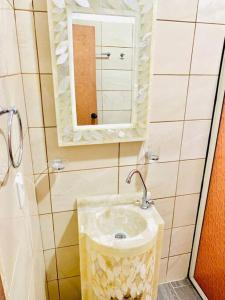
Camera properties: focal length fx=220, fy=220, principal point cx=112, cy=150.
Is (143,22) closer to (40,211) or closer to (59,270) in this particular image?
(40,211)

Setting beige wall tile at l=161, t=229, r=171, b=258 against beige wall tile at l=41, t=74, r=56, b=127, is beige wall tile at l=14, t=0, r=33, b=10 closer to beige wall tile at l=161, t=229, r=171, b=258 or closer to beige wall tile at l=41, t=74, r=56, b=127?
beige wall tile at l=41, t=74, r=56, b=127

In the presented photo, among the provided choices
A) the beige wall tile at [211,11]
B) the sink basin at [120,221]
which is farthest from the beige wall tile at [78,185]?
the beige wall tile at [211,11]

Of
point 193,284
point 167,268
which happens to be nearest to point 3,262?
point 167,268

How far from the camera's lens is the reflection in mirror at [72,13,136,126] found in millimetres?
1006

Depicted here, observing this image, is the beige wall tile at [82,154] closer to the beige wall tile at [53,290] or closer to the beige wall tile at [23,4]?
the beige wall tile at [23,4]

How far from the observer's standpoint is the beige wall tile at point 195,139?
130 centimetres

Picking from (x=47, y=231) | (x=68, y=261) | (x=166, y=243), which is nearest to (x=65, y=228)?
(x=47, y=231)

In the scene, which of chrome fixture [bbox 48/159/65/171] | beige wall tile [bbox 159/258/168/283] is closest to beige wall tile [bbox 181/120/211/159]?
chrome fixture [bbox 48/159/65/171]

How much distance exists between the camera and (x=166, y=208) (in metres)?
1.45

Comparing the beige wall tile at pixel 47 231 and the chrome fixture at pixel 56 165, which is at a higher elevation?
the chrome fixture at pixel 56 165

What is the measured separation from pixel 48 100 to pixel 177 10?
0.76m

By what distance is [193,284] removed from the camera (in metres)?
1.67

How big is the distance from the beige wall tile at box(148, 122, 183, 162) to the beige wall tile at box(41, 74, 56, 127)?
0.53 m

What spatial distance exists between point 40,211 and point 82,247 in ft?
1.06
